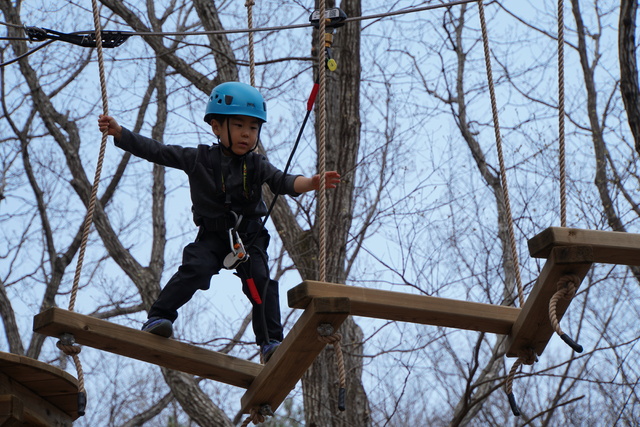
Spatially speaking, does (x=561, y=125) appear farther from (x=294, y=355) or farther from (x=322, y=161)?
(x=294, y=355)

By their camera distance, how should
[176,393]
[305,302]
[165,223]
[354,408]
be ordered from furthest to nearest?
1. [165,223]
2. [176,393]
3. [354,408]
4. [305,302]

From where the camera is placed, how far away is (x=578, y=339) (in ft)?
29.7

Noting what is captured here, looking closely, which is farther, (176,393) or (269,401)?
(176,393)

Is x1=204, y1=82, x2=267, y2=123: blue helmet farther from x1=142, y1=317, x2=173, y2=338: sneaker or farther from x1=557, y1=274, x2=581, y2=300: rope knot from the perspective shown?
x1=557, y1=274, x2=581, y2=300: rope knot

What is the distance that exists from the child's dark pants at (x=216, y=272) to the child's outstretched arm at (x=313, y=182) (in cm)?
26

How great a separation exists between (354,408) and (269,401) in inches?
138

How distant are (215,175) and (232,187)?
94mm

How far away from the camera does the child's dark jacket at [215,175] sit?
12.7 feet

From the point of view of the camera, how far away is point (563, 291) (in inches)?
126

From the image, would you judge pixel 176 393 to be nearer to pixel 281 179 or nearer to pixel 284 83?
pixel 284 83

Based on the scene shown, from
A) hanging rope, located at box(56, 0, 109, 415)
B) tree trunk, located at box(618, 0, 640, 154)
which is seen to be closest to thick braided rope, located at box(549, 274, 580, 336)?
hanging rope, located at box(56, 0, 109, 415)

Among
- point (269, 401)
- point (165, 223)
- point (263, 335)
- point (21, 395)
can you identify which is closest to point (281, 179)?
point (263, 335)

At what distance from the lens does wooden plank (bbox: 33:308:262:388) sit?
3254 mm

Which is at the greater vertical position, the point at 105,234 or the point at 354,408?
the point at 105,234
